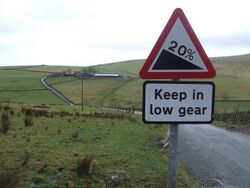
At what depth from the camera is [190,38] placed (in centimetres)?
528

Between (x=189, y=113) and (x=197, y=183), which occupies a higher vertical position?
(x=189, y=113)

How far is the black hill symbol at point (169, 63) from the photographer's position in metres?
5.31

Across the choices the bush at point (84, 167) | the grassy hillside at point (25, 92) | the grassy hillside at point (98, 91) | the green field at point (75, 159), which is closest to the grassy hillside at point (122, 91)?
the grassy hillside at point (98, 91)

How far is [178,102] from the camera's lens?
539cm

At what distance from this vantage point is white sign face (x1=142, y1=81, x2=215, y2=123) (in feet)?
17.5

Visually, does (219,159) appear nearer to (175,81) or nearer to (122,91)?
(175,81)

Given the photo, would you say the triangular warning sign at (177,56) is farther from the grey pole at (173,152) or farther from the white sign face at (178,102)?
the grey pole at (173,152)

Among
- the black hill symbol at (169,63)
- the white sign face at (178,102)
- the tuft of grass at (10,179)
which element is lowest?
the tuft of grass at (10,179)

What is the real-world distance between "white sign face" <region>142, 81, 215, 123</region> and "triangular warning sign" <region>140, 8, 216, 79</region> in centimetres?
12

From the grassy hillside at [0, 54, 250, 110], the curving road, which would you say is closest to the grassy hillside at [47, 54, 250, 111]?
the grassy hillside at [0, 54, 250, 110]

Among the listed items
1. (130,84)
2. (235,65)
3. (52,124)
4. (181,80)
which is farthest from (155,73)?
(235,65)

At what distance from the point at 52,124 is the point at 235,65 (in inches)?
6192

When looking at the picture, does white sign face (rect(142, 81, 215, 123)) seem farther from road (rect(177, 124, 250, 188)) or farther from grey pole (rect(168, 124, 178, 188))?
road (rect(177, 124, 250, 188))

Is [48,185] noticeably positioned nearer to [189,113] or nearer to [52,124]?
[189,113]
